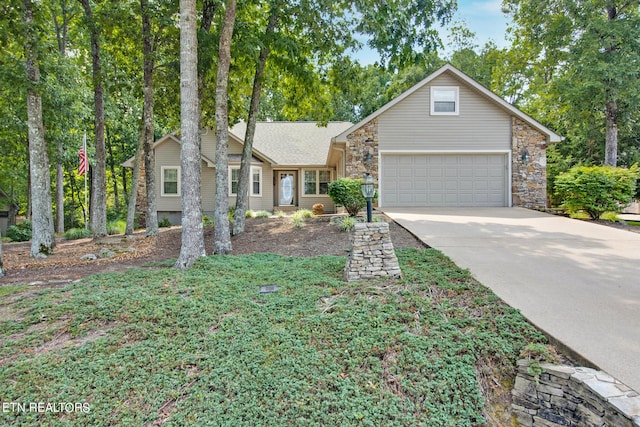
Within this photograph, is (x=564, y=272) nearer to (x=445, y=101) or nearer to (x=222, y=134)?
(x=222, y=134)

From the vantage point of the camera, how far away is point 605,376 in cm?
261

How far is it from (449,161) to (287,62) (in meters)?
6.50

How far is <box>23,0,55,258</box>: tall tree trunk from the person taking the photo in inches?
274

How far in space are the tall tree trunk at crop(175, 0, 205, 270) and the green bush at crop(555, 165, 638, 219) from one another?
1028 centimetres

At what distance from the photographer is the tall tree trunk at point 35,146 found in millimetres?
6965

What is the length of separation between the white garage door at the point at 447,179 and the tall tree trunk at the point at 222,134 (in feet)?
21.6

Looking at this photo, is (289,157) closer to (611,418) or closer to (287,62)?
(287,62)

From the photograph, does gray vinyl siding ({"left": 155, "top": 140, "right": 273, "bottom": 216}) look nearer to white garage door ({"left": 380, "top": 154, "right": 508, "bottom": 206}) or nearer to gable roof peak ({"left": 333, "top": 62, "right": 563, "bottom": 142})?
gable roof peak ({"left": 333, "top": 62, "right": 563, "bottom": 142})

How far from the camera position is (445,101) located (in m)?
12.3

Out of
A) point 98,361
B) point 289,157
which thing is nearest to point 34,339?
point 98,361

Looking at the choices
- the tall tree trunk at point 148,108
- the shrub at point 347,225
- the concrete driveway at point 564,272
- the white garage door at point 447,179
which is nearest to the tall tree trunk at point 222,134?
the shrub at point 347,225

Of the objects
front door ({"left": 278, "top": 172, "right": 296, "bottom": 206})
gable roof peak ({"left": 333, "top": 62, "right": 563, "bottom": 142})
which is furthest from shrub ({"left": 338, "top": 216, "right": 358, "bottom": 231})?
front door ({"left": 278, "top": 172, "right": 296, "bottom": 206})

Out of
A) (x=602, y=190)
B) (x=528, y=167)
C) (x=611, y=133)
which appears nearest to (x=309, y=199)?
(x=528, y=167)

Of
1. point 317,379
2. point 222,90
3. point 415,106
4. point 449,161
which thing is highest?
point 415,106
